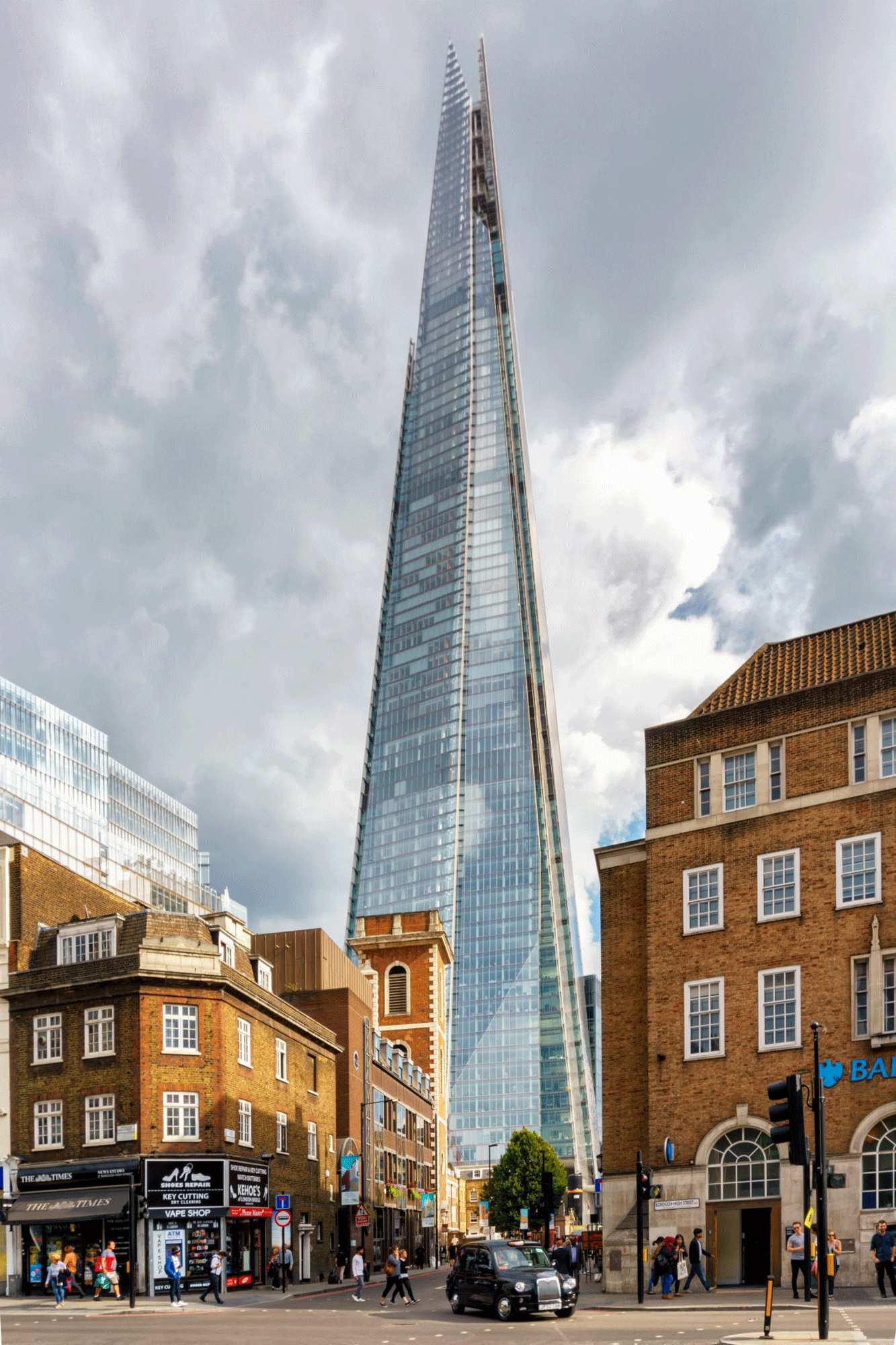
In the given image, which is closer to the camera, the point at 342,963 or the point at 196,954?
the point at 196,954

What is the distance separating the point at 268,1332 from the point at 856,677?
27473mm

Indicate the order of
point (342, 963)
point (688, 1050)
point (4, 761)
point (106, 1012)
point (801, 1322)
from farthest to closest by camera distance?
point (4, 761) → point (342, 963) → point (106, 1012) → point (688, 1050) → point (801, 1322)

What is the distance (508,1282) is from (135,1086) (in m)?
20.9

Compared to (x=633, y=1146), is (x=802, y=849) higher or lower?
higher

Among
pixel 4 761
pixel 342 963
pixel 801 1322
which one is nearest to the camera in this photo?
pixel 801 1322

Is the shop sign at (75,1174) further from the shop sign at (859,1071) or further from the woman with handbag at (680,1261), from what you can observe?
the shop sign at (859,1071)

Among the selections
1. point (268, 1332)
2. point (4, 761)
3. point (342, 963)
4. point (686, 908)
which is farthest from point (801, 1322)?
point (4, 761)

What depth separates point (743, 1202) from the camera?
45188 mm

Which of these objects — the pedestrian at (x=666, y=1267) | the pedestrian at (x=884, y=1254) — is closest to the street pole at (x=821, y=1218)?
the pedestrian at (x=884, y=1254)

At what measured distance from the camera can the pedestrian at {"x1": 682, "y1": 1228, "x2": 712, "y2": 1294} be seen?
4341 centimetres

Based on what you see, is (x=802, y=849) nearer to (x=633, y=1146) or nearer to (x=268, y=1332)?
(x=633, y=1146)

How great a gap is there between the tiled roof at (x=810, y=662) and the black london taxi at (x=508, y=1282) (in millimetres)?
20732

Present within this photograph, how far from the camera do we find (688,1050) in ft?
157

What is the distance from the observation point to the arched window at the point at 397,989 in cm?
11931
